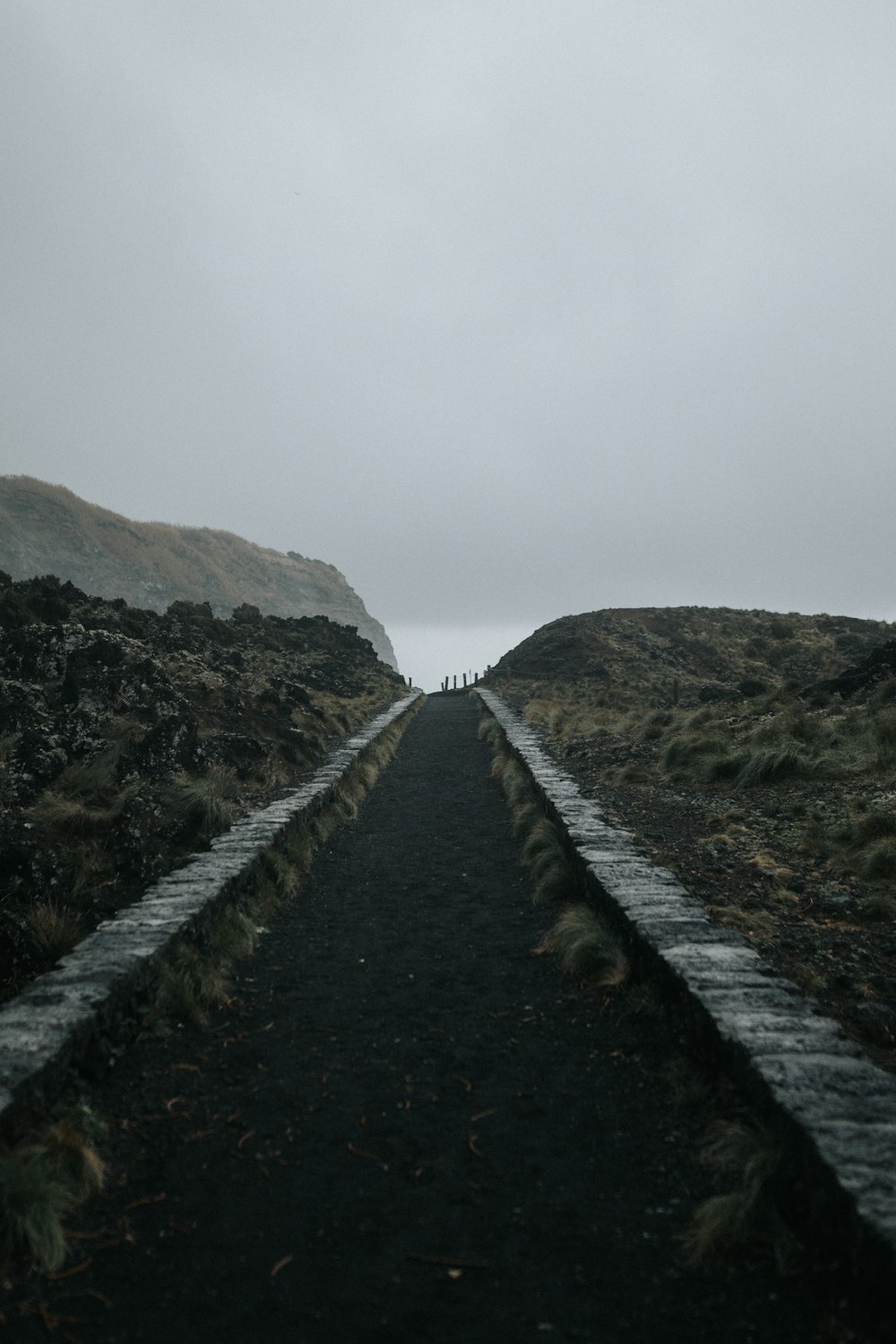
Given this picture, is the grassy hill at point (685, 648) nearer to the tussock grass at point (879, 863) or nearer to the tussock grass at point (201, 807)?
the tussock grass at point (201, 807)

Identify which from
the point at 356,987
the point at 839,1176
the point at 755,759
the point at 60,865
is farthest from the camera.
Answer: the point at 755,759

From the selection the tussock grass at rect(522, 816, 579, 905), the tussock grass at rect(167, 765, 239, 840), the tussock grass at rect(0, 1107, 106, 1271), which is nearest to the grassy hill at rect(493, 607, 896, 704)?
the tussock grass at rect(522, 816, 579, 905)

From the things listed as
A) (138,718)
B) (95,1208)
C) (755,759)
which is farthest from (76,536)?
(95,1208)

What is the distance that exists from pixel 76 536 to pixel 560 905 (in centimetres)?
6714

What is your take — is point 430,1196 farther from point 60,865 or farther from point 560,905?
point 60,865

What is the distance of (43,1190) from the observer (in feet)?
8.25

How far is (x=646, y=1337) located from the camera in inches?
82.9

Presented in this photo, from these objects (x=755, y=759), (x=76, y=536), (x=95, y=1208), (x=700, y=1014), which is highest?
(x=76, y=536)

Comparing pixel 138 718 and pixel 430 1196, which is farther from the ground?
pixel 138 718

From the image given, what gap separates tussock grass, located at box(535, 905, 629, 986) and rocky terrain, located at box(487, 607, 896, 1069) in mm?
872

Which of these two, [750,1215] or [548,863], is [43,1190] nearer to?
[750,1215]

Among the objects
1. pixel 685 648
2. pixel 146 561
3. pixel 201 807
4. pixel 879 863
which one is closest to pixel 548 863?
pixel 879 863

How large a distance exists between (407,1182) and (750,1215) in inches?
45.1

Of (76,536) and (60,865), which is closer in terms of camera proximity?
(60,865)
